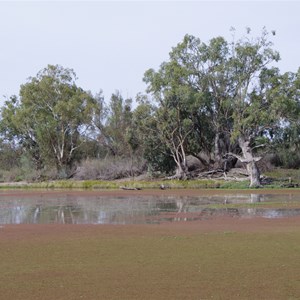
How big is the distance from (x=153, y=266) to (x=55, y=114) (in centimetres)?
5708

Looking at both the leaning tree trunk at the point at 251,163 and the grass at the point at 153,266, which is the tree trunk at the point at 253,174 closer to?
the leaning tree trunk at the point at 251,163

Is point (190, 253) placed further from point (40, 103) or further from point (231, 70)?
point (40, 103)

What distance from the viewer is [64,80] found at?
233 feet

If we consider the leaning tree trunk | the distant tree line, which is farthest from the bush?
the leaning tree trunk

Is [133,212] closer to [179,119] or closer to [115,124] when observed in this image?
[179,119]

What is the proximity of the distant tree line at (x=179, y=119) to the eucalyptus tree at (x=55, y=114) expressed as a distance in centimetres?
13

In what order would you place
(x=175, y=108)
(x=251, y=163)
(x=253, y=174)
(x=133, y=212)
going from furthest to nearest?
(x=175, y=108), (x=251, y=163), (x=253, y=174), (x=133, y=212)

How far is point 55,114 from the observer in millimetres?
68625

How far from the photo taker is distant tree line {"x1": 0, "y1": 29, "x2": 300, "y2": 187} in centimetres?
5275

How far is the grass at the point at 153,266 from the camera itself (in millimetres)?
11016

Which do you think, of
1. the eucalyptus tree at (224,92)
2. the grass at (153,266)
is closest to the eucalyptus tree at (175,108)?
the eucalyptus tree at (224,92)

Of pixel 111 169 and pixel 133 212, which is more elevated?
pixel 111 169

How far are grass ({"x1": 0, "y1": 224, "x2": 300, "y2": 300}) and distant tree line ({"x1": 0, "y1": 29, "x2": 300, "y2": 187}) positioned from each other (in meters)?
34.1

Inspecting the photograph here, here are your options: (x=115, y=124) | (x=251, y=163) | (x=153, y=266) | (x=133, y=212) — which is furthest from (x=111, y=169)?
(x=153, y=266)
